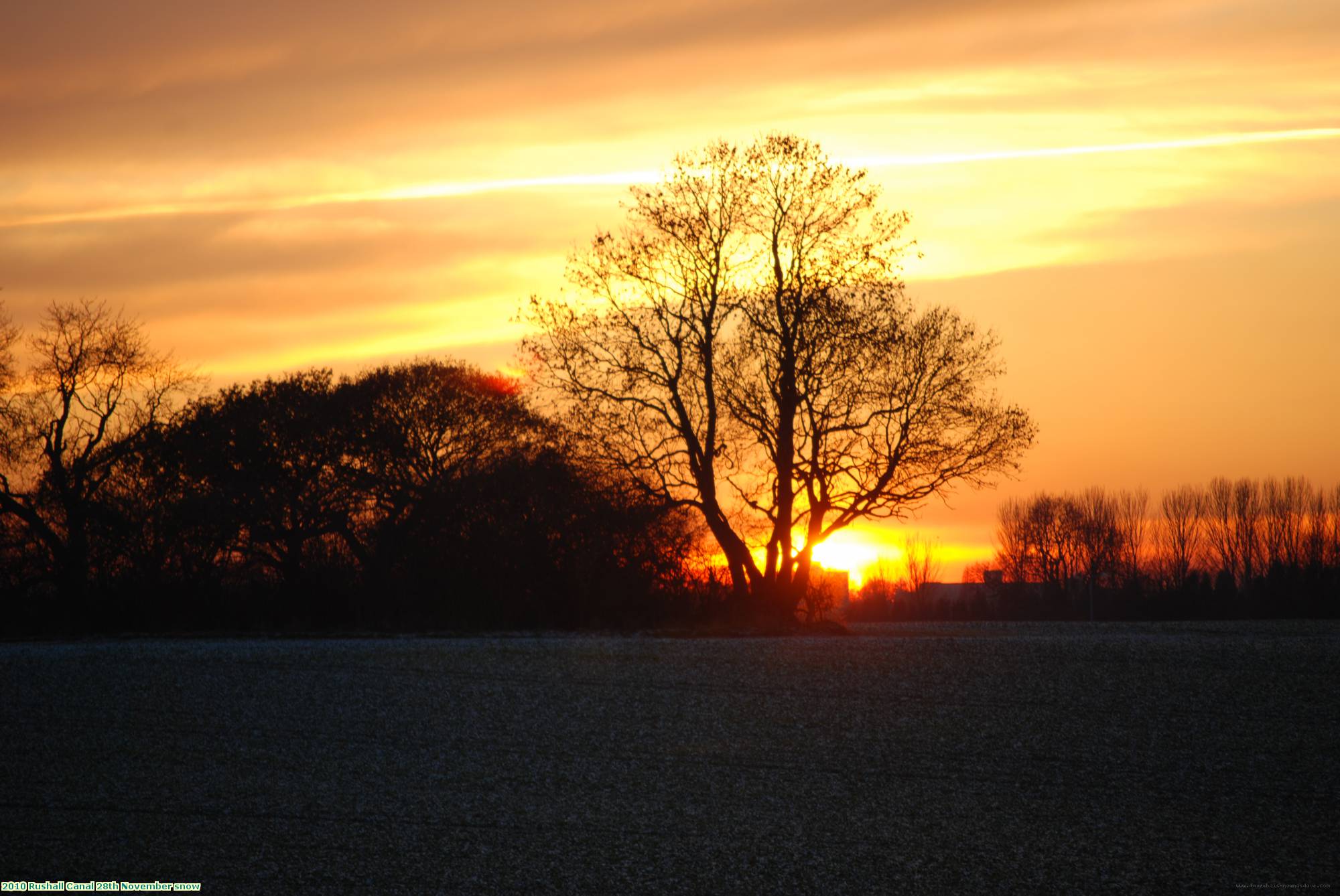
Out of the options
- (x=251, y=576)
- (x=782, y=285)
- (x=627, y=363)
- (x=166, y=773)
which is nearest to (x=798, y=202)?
(x=782, y=285)

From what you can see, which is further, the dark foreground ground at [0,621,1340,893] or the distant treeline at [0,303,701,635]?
the distant treeline at [0,303,701,635]

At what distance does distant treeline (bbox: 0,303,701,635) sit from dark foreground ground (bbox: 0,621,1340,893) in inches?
269

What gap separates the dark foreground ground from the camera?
10133 mm

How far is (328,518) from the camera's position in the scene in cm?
3303

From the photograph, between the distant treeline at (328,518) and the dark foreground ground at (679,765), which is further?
the distant treeline at (328,518)

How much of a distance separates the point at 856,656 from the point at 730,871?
8627 mm

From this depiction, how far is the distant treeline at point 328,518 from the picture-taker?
2703 cm

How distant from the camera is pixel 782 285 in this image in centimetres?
2741

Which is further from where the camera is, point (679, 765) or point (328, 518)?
point (328, 518)

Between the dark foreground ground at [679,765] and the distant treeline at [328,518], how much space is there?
6828 mm

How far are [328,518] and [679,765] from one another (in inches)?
860

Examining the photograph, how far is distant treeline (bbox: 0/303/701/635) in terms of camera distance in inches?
1064

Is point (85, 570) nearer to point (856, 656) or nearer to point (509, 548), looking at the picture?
point (509, 548)

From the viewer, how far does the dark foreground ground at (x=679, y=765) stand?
10.1 metres
